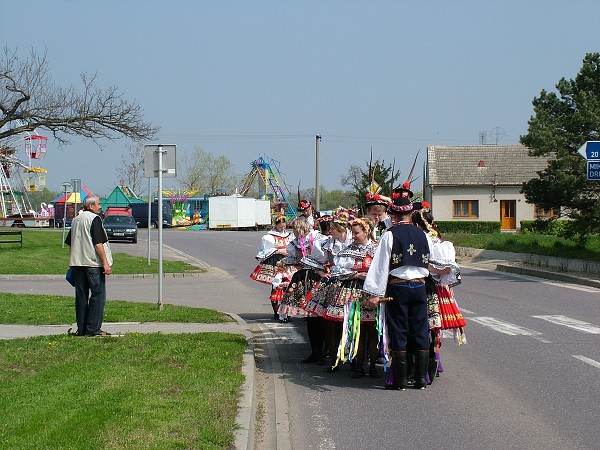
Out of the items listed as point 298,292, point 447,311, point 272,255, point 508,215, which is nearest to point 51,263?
point 272,255

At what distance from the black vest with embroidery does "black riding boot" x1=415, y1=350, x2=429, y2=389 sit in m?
0.88

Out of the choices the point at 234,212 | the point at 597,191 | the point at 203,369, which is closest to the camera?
the point at 203,369

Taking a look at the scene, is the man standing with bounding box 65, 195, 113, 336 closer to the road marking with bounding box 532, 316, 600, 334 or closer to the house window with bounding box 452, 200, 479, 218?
the road marking with bounding box 532, 316, 600, 334

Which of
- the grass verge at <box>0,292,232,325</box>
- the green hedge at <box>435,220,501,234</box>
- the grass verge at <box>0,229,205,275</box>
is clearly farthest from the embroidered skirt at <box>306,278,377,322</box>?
the green hedge at <box>435,220,501,234</box>

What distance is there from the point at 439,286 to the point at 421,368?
2.76ft

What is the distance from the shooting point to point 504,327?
12.5m

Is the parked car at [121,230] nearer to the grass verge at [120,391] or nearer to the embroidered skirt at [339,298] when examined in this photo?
the grass verge at [120,391]

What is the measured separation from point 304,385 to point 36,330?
5171 millimetres

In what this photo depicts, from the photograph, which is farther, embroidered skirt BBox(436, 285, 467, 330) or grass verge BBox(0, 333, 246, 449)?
embroidered skirt BBox(436, 285, 467, 330)

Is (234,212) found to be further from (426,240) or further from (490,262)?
(426,240)

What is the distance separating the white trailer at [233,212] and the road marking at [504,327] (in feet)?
184

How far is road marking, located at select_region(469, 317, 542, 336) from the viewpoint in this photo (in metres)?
11.9

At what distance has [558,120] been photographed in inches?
1040

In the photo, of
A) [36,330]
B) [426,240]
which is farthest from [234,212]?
[426,240]
